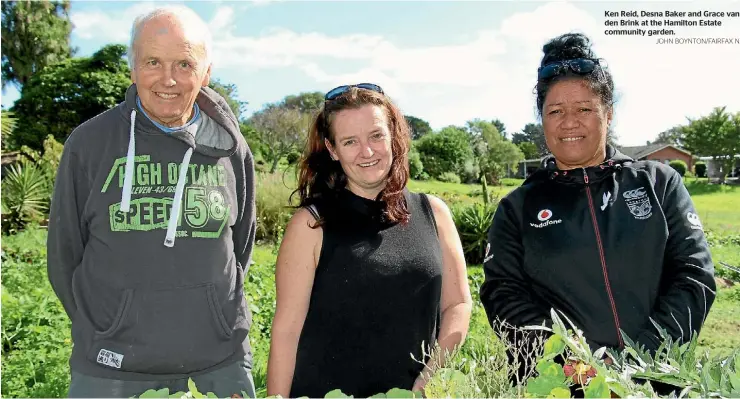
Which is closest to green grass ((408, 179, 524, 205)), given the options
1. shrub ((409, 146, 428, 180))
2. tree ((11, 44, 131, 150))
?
shrub ((409, 146, 428, 180))

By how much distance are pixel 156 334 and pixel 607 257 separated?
1618 millimetres

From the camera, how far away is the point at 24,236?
10984 mm

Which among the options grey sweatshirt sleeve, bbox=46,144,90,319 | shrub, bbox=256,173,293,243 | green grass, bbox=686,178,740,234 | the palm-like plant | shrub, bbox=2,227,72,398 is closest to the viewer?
grey sweatshirt sleeve, bbox=46,144,90,319

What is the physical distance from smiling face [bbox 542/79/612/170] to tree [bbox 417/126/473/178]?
37057mm

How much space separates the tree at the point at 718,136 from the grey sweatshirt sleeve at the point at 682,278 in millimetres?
35012

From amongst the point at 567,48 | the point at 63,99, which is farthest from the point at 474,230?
the point at 63,99

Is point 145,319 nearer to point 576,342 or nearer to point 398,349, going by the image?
point 398,349

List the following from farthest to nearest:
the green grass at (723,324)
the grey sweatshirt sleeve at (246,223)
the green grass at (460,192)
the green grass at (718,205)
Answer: the green grass at (460,192) < the green grass at (718,205) < the green grass at (723,324) < the grey sweatshirt sleeve at (246,223)

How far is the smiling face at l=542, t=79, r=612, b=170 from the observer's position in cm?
232

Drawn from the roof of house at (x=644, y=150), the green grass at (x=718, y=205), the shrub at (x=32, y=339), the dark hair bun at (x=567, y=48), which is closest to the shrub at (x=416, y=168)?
the green grass at (x=718, y=205)

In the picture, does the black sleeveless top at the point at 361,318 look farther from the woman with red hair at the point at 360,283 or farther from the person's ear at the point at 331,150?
the person's ear at the point at 331,150

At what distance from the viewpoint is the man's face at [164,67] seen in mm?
2174

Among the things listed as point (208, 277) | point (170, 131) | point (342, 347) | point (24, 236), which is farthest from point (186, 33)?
point (24, 236)

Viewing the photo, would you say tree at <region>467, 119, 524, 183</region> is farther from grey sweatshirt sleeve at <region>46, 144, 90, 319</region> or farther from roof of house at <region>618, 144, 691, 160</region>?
grey sweatshirt sleeve at <region>46, 144, 90, 319</region>
